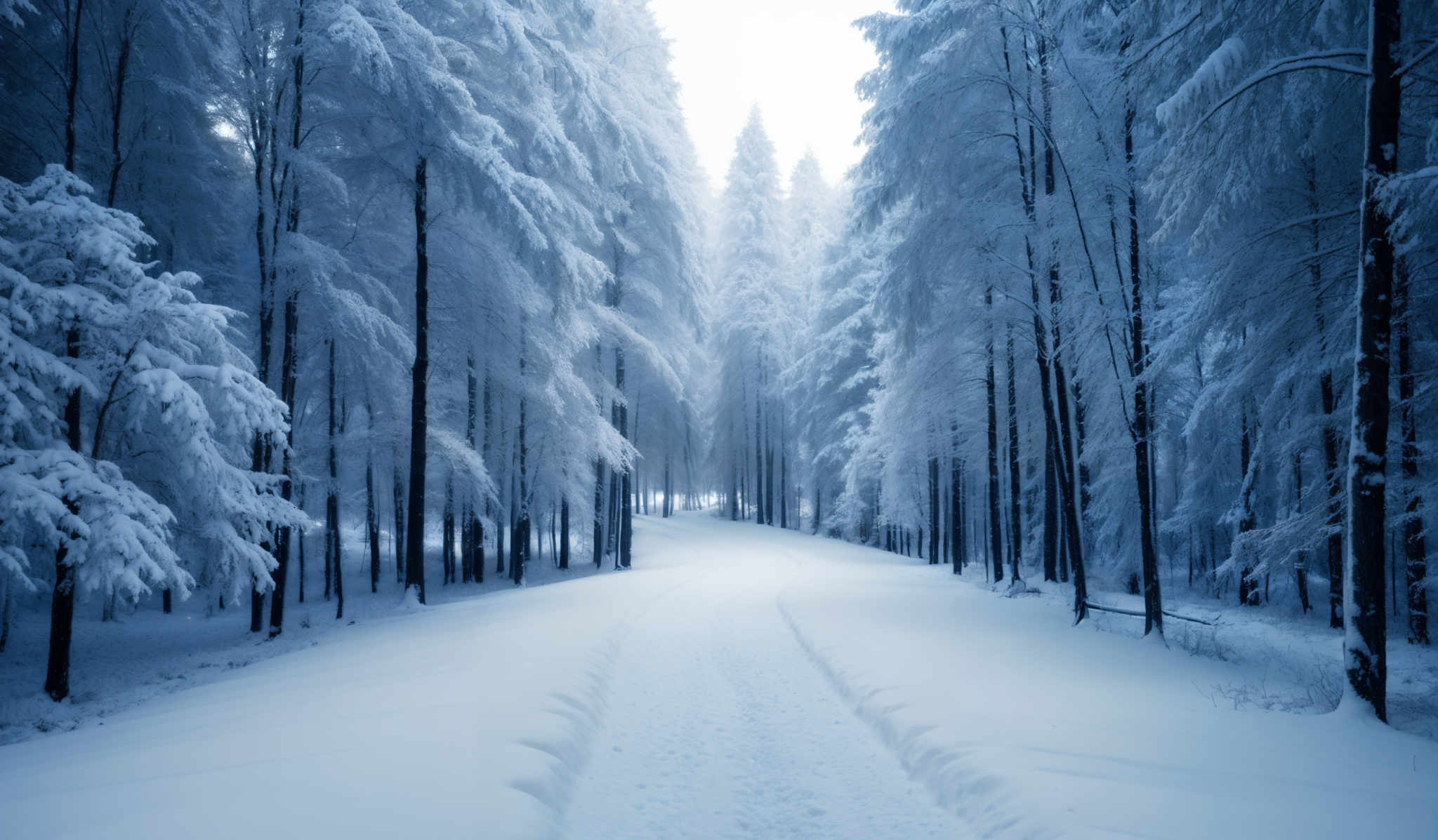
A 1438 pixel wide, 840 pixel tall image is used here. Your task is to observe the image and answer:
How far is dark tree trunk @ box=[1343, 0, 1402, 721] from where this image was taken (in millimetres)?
5426

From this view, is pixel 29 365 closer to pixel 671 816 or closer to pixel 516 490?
pixel 671 816

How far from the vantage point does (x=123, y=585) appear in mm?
6969

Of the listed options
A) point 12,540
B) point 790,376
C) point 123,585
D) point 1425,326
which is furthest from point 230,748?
point 790,376

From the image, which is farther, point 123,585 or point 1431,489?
point 1431,489

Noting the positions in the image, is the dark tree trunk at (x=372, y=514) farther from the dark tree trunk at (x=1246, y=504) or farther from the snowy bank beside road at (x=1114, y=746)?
the dark tree trunk at (x=1246, y=504)

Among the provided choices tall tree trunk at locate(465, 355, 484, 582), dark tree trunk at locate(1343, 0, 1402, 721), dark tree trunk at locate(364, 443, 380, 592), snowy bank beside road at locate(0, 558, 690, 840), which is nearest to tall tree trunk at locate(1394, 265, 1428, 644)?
dark tree trunk at locate(1343, 0, 1402, 721)

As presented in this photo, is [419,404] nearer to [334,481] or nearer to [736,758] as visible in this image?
[334,481]

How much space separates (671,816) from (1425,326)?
10765mm

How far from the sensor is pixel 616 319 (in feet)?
63.2

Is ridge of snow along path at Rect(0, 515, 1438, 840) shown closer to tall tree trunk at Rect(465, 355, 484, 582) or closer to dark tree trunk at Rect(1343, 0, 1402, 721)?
dark tree trunk at Rect(1343, 0, 1402, 721)

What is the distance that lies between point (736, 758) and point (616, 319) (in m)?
15.3

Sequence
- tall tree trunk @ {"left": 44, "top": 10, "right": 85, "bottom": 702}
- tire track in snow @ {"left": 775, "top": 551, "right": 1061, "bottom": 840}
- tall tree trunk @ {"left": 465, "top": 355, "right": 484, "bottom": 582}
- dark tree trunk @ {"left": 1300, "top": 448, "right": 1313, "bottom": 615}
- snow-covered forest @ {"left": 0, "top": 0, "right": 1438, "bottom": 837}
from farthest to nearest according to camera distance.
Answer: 1. tall tree trunk @ {"left": 465, "top": 355, "right": 484, "bottom": 582}
2. dark tree trunk @ {"left": 1300, "top": 448, "right": 1313, "bottom": 615}
3. tall tree trunk @ {"left": 44, "top": 10, "right": 85, "bottom": 702}
4. snow-covered forest @ {"left": 0, "top": 0, "right": 1438, "bottom": 837}
5. tire track in snow @ {"left": 775, "top": 551, "right": 1061, "bottom": 840}

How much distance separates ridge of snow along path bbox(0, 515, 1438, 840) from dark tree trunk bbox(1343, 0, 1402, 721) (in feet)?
2.50

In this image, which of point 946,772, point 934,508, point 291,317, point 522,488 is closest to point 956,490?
point 934,508
